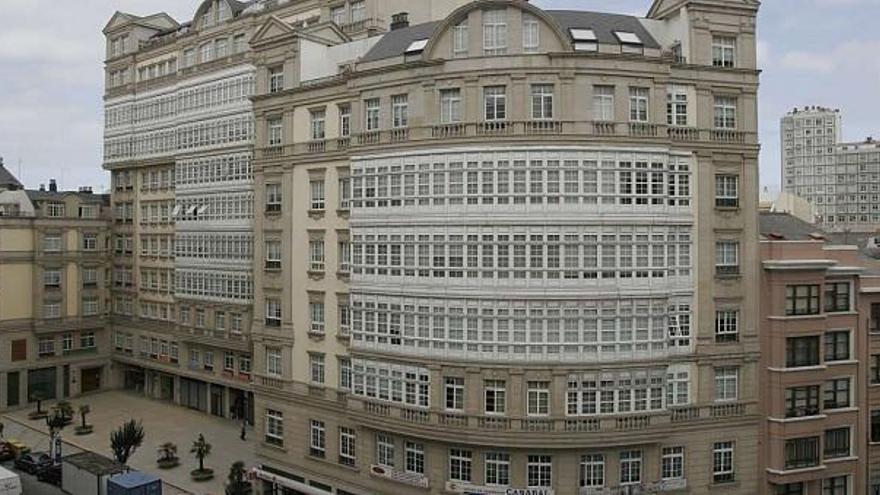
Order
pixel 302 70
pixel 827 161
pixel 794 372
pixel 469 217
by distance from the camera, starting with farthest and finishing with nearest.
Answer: pixel 827 161 → pixel 302 70 → pixel 794 372 → pixel 469 217

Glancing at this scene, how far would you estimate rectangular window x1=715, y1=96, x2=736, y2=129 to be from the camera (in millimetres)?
38312

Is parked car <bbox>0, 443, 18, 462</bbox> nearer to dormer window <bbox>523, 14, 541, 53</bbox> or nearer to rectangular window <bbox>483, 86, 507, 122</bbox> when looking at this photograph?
rectangular window <bbox>483, 86, 507, 122</bbox>

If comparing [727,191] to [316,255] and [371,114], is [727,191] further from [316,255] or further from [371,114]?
[316,255]

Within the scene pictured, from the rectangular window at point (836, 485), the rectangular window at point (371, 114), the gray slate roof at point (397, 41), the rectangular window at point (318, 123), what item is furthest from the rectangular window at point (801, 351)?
the rectangular window at point (318, 123)

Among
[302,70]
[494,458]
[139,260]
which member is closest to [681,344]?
[494,458]

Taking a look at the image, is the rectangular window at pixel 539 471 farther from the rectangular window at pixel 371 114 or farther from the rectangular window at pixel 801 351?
the rectangular window at pixel 371 114

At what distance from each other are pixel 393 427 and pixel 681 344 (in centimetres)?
1455

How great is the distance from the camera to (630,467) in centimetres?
3616

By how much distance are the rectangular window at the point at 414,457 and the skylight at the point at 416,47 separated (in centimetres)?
1926

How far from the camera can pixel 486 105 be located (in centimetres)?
3594

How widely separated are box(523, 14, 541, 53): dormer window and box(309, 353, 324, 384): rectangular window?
1962cm

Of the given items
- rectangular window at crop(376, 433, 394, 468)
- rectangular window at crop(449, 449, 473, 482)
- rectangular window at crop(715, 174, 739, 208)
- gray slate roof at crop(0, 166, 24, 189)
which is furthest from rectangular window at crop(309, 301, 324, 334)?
gray slate roof at crop(0, 166, 24, 189)

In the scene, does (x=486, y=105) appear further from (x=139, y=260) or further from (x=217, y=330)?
(x=139, y=260)

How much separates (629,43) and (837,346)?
64.5 feet
